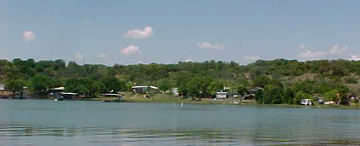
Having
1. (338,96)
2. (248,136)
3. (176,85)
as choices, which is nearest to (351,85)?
(338,96)

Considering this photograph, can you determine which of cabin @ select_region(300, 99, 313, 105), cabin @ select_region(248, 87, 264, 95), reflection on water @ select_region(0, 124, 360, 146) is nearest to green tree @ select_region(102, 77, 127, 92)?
cabin @ select_region(248, 87, 264, 95)

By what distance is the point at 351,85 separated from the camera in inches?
7781

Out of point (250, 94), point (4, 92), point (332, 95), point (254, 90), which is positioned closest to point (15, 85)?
point (4, 92)

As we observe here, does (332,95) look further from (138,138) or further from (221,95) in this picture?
(138,138)

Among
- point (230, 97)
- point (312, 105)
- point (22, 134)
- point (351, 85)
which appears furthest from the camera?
point (351, 85)

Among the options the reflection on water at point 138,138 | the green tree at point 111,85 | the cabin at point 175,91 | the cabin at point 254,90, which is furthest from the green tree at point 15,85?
the reflection on water at point 138,138

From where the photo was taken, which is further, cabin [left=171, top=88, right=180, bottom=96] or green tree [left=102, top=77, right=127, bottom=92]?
cabin [left=171, top=88, right=180, bottom=96]

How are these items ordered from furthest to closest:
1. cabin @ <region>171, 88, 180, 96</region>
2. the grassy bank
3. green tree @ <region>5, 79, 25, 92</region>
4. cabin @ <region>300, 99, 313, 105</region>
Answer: cabin @ <region>171, 88, 180, 96</region> → green tree @ <region>5, 79, 25, 92</region> → the grassy bank → cabin @ <region>300, 99, 313, 105</region>

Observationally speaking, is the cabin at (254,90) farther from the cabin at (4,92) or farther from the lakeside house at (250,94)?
the cabin at (4,92)

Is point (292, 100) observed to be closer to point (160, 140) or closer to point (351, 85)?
point (351, 85)

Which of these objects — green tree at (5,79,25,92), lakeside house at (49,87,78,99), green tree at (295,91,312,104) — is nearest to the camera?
green tree at (295,91,312,104)

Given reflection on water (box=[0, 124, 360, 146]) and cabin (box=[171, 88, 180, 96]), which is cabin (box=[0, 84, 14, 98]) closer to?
cabin (box=[171, 88, 180, 96])

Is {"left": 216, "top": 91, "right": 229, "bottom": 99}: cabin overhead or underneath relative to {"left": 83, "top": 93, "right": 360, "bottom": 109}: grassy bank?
overhead

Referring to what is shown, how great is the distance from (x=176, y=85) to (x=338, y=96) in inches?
2311
